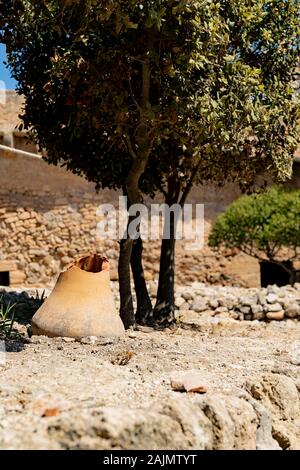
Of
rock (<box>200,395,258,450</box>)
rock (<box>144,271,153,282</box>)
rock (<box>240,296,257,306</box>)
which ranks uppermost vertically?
rock (<box>200,395,258,450</box>)

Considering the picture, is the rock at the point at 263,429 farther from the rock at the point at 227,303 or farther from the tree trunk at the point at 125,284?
the rock at the point at 227,303

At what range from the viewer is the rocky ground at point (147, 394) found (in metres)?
2.72

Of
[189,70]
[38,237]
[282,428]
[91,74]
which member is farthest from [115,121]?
[38,237]

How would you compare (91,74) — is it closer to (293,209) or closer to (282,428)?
(282,428)

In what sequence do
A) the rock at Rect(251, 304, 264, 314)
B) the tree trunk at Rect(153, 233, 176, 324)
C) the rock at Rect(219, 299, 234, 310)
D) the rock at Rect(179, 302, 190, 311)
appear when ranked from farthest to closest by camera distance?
the rock at Rect(179, 302, 190, 311) → the rock at Rect(219, 299, 234, 310) → the rock at Rect(251, 304, 264, 314) → the tree trunk at Rect(153, 233, 176, 324)

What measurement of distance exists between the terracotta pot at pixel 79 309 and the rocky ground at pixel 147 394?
142 millimetres

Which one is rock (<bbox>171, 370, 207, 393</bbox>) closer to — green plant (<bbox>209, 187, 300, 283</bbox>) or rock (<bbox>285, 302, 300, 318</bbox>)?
rock (<bbox>285, 302, 300, 318</bbox>)

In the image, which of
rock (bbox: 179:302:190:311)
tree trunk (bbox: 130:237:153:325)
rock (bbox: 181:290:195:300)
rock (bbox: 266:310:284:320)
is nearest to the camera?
tree trunk (bbox: 130:237:153:325)

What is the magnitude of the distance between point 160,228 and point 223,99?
1011 cm

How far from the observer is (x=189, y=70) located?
621 centimetres

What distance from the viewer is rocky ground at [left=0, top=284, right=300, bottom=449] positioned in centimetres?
272

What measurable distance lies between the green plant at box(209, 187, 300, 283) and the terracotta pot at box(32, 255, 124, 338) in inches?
314

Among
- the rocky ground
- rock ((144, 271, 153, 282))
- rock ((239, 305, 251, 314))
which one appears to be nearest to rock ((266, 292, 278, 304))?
rock ((239, 305, 251, 314))
